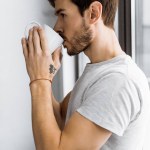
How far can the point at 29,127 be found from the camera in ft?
5.10

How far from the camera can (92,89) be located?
2.85ft

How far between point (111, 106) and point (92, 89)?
0.08 metres

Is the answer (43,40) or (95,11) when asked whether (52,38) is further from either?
(95,11)

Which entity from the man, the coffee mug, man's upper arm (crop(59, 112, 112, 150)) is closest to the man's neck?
the man

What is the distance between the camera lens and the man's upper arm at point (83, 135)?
0.82 meters

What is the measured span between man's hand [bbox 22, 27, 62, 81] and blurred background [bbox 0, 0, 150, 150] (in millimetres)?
471

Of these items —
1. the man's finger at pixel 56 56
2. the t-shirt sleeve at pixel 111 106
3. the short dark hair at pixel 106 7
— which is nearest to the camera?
the t-shirt sleeve at pixel 111 106

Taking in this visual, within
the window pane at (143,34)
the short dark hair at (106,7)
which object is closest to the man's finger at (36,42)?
the short dark hair at (106,7)

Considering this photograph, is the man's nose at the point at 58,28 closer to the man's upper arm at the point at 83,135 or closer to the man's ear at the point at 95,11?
the man's ear at the point at 95,11

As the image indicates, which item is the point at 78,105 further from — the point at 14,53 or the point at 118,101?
the point at 14,53

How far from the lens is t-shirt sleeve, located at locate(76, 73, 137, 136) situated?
822 millimetres

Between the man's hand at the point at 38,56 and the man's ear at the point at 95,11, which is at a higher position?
the man's ear at the point at 95,11

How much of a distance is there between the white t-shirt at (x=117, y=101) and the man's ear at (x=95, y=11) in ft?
0.40

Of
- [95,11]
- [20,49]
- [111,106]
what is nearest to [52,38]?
[95,11]
